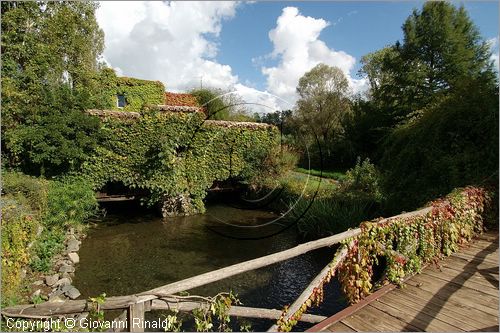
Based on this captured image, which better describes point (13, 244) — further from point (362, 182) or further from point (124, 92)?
point (124, 92)

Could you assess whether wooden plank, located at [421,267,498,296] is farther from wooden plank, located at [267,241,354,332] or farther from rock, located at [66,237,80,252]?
rock, located at [66,237,80,252]

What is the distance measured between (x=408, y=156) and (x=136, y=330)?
26.8 feet

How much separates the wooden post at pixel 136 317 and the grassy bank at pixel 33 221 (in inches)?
142

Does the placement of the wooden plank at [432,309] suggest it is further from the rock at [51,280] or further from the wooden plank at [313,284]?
the rock at [51,280]

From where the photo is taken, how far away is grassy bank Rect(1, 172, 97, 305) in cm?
531

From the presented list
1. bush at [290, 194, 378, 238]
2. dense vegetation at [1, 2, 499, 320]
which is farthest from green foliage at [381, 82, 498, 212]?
bush at [290, 194, 378, 238]

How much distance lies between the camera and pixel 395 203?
8.39 metres

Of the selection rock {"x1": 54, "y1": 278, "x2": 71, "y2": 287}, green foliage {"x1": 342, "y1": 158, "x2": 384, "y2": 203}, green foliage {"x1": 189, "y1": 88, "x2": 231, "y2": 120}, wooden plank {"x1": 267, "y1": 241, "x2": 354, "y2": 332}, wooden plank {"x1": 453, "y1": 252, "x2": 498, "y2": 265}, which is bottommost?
rock {"x1": 54, "y1": 278, "x2": 71, "y2": 287}

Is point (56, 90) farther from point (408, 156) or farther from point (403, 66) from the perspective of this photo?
point (403, 66)

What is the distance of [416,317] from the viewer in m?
3.52

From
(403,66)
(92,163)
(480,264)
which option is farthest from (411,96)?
(92,163)

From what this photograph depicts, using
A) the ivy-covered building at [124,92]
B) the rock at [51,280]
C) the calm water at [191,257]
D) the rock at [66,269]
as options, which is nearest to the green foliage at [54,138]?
the calm water at [191,257]

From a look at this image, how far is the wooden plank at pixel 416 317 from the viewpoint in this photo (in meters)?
3.34

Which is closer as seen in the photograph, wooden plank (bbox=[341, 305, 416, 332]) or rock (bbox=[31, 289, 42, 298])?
wooden plank (bbox=[341, 305, 416, 332])
